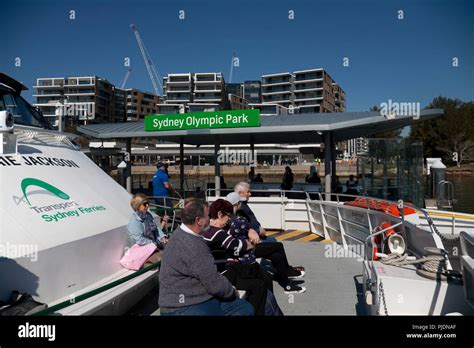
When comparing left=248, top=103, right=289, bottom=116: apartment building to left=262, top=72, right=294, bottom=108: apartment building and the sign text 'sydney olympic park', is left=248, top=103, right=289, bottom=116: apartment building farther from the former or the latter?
the sign text 'sydney olympic park'

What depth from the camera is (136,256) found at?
4.20 metres

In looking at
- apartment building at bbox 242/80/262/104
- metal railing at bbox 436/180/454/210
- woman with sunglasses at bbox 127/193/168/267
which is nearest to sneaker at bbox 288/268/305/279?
woman with sunglasses at bbox 127/193/168/267

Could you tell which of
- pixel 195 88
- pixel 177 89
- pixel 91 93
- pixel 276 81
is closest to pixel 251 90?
pixel 276 81

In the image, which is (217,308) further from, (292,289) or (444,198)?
(444,198)

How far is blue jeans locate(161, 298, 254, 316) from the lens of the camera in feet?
9.29

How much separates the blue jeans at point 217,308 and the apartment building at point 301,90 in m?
92.5

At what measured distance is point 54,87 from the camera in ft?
302

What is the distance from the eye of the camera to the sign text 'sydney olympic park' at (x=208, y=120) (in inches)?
420

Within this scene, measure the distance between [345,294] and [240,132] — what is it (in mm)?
6596

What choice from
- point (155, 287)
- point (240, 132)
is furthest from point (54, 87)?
point (155, 287)

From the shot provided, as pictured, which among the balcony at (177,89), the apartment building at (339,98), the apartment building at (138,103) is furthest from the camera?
the apartment building at (339,98)

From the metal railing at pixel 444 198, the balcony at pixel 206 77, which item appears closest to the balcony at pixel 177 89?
the balcony at pixel 206 77

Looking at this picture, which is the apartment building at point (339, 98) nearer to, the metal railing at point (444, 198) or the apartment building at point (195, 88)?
the apartment building at point (195, 88)
